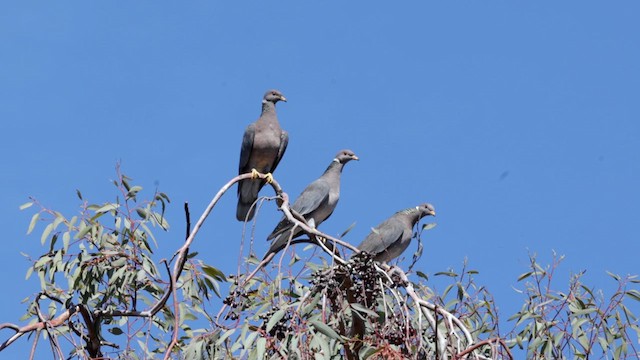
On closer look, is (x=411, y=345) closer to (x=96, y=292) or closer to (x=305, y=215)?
(x=96, y=292)

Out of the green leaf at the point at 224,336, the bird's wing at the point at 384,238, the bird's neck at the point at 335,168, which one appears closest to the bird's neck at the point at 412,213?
the bird's wing at the point at 384,238

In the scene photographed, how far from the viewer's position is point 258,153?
818cm

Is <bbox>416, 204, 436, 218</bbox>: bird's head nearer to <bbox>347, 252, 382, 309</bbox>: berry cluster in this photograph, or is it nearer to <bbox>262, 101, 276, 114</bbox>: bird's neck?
<bbox>262, 101, 276, 114</bbox>: bird's neck

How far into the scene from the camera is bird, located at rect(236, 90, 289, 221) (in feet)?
26.7

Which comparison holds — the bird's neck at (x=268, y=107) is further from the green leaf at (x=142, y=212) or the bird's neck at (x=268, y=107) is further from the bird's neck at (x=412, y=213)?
the green leaf at (x=142, y=212)

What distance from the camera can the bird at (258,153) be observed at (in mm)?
8133

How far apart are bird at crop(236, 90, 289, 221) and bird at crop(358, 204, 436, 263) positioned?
1.07 metres

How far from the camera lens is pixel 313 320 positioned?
397 centimetres

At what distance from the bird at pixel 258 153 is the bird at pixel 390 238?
3.50ft

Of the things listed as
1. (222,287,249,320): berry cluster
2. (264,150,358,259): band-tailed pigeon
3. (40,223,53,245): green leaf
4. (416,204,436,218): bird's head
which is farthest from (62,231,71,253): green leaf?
(416,204,436,218): bird's head

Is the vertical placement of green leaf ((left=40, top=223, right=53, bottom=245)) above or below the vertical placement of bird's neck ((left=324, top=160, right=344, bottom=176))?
below

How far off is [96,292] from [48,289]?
33 centimetres

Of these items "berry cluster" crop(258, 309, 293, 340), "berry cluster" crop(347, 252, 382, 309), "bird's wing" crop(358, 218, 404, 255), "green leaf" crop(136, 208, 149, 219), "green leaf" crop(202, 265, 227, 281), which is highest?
"bird's wing" crop(358, 218, 404, 255)

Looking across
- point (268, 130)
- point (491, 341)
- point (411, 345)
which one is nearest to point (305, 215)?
point (268, 130)
